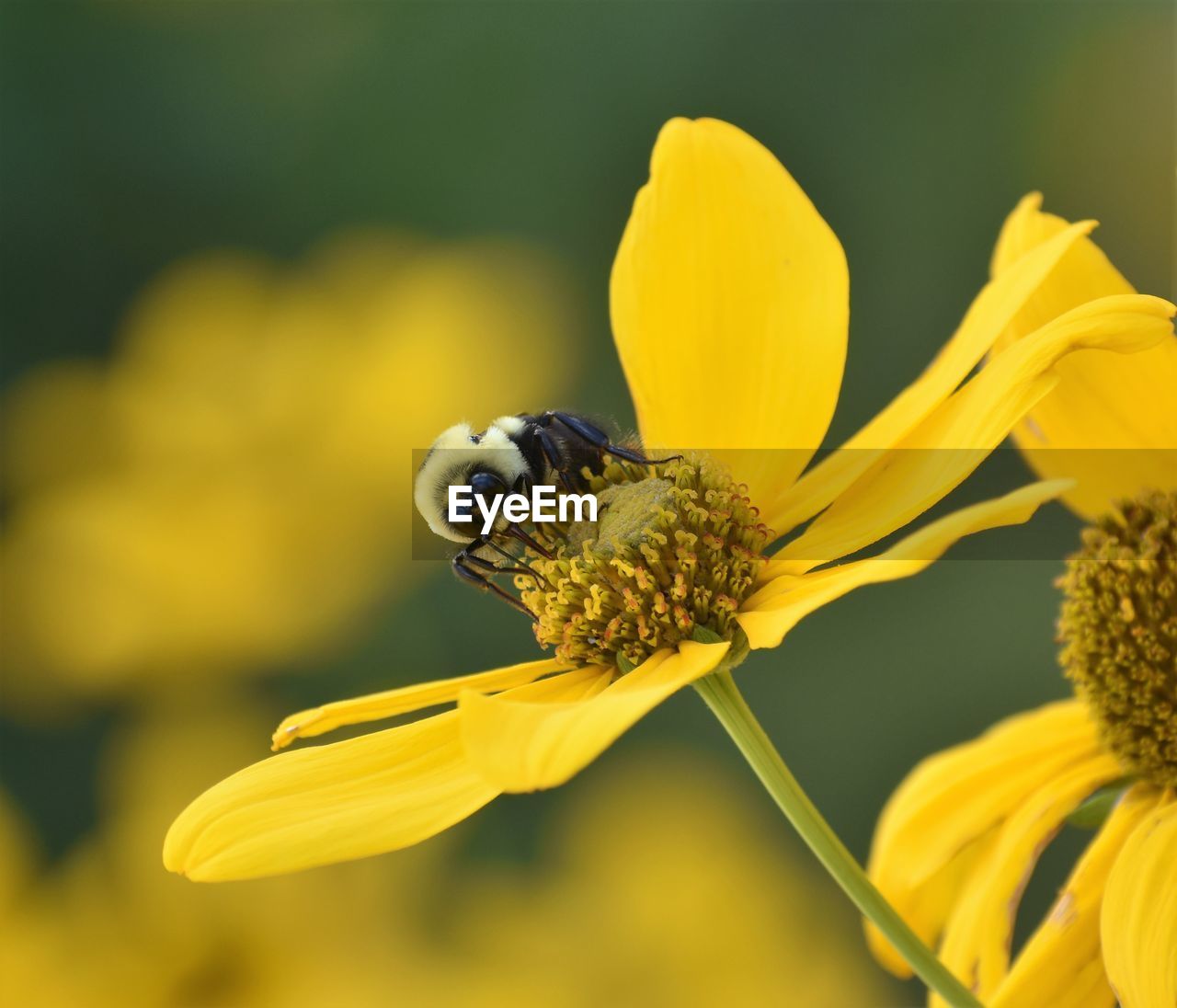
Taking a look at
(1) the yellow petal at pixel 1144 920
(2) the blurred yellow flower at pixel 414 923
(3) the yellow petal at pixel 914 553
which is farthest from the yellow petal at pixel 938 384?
(2) the blurred yellow flower at pixel 414 923

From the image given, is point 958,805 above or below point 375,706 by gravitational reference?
below

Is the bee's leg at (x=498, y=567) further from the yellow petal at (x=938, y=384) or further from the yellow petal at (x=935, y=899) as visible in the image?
the yellow petal at (x=935, y=899)

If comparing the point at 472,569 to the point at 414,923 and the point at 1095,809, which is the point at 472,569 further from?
the point at 414,923

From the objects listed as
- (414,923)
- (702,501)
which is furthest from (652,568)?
(414,923)

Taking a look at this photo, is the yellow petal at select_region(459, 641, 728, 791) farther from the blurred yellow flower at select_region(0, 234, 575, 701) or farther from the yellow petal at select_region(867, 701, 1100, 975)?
the blurred yellow flower at select_region(0, 234, 575, 701)

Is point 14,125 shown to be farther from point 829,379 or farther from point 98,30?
point 829,379

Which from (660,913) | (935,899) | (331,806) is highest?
(331,806)
